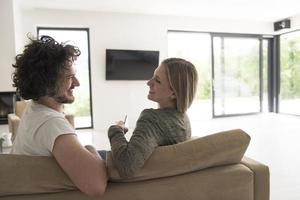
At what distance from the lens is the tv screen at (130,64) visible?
228 inches

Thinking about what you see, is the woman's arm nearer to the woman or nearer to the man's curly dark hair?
the woman

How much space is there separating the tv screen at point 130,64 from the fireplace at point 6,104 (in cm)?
186

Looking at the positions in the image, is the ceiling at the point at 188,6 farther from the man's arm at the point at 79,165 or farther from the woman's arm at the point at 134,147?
the man's arm at the point at 79,165

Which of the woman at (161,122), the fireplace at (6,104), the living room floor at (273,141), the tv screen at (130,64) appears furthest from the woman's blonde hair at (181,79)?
the tv screen at (130,64)

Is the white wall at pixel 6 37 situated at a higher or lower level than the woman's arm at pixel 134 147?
higher

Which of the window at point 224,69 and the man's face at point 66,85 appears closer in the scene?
the man's face at point 66,85

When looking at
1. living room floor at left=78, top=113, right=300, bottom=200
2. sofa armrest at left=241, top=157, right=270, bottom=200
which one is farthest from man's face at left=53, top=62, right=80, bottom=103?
living room floor at left=78, top=113, right=300, bottom=200

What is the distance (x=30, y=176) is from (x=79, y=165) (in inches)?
7.7

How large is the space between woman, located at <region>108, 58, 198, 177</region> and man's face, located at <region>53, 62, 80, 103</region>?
24cm

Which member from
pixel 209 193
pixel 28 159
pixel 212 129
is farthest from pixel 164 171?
pixel 212 129

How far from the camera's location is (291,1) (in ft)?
17.4

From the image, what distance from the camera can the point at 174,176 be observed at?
1.16 metres

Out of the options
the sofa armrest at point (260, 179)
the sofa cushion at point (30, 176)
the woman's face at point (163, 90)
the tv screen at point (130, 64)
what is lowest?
the sofa armrest at point (260, 179)

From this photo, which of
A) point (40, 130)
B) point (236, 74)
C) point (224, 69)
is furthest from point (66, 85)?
point (236, 74)
